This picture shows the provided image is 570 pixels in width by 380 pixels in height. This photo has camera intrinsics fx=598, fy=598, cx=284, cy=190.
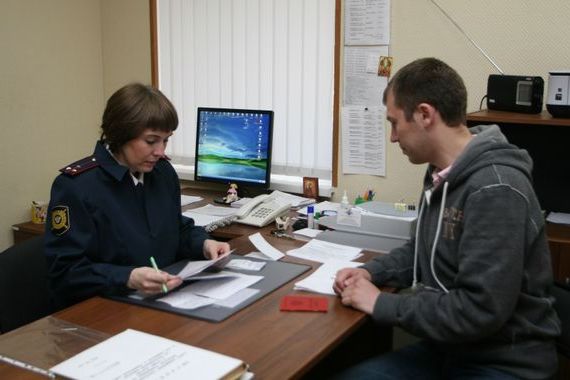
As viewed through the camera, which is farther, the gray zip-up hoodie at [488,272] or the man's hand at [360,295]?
the man's hand at [360,295]

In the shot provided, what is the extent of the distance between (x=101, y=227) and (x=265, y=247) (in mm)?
654

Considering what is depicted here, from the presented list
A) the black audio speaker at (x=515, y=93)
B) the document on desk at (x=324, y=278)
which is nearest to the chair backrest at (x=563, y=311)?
the document on desk at (x=324, y=278)

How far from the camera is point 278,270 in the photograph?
195cm

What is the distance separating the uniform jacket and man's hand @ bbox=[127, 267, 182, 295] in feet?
0.10

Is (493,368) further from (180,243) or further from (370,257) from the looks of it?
(180,243)

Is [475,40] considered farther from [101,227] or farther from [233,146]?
[101,227]

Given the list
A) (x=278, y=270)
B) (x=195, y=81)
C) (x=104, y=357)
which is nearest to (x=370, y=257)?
(x=278, y=270)

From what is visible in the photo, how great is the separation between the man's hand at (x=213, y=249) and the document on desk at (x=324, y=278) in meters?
0.31

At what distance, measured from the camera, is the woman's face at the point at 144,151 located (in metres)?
1.84

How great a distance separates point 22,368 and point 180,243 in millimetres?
877

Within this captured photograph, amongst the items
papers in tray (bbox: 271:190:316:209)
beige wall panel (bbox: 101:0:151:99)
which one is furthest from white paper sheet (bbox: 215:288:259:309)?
beige wall panel (bbox: 101:0:151:99)

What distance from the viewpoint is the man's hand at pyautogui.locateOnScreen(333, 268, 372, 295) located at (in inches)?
68.1

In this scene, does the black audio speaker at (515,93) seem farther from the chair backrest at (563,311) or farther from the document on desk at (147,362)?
the document on desk at (147,362)

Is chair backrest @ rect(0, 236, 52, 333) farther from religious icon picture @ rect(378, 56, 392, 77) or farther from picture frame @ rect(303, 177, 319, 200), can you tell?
religious icon picture @ rect(378, 56, 392, 77)
